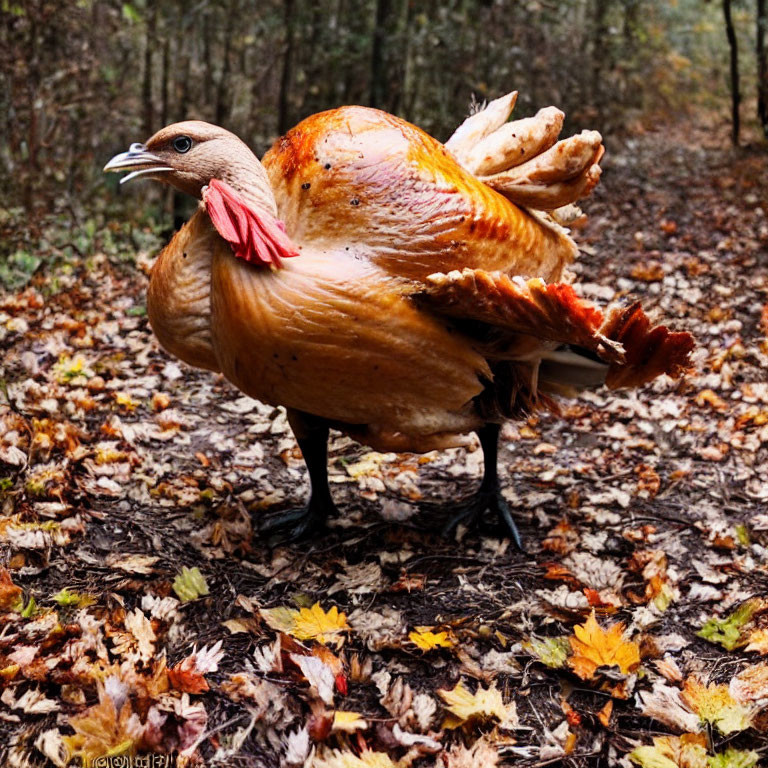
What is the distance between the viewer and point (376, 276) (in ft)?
8.52

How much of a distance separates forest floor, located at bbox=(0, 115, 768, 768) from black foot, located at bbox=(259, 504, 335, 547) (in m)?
0.08

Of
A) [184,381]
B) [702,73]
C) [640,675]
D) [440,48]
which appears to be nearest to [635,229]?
[440,48]

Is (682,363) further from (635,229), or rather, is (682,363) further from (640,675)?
(635,229)

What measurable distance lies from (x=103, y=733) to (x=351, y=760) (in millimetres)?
718

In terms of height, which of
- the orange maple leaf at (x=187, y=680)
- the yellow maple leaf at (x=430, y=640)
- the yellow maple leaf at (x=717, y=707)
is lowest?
the yellow maple leaf at (x=430, y=640)

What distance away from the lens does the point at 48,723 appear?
7.47 feet

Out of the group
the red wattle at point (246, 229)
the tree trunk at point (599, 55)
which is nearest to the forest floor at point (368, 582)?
the red wattle at point (246, 229)

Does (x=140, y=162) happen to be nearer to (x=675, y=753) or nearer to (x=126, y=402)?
(x=126, y=402)

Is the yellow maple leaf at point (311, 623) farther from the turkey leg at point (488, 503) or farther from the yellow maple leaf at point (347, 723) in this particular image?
the turkey leg at point (488, 503)

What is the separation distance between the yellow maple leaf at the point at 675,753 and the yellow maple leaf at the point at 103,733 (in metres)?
1.49

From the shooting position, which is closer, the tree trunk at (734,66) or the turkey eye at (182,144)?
the turkey eye at (182,144)

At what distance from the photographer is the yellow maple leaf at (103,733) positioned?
213 centimetres

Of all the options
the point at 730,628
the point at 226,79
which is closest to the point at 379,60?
the point at 226,79

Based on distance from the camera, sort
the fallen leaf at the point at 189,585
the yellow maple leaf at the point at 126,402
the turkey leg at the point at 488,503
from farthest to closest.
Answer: the yellow maple leaf at the point at 126,402 → the turkey leg at the point at 488,503 → the fallen leaf at the point at 189,585
